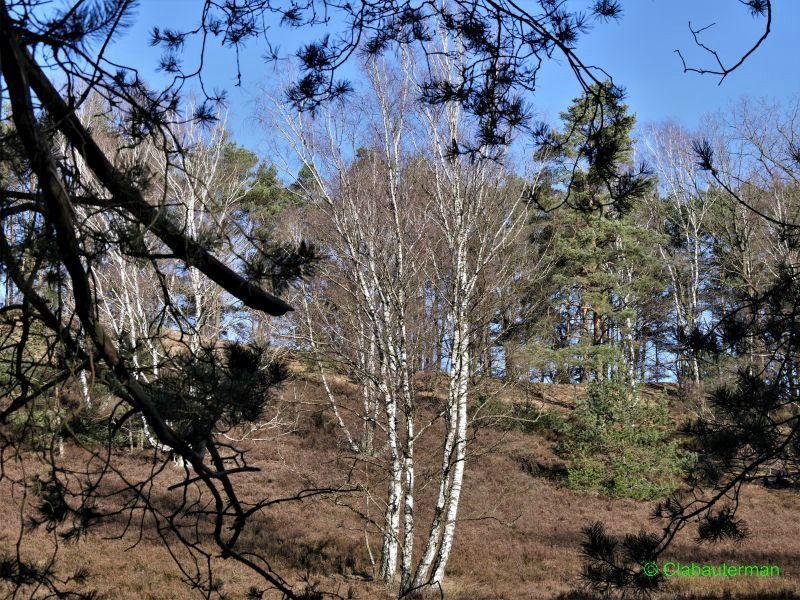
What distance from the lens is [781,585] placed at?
375 inches

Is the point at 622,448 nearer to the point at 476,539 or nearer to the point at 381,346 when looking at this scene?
the point at 476,539

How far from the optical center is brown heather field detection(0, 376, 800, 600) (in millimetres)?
9312

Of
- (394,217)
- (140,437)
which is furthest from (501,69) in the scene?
(140,437)

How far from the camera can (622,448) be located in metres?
15.6

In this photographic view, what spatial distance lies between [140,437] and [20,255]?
45.8 ft

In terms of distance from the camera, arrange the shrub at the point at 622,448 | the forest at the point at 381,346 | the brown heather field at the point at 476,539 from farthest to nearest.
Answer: the shrub at the point at 622,448 < the brown heather field at the point at 476,539 < the forest at the point at 381,346

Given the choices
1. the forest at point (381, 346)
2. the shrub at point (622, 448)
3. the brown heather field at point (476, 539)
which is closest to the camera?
the forest at point (381, 346)

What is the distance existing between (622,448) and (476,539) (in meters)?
5.02

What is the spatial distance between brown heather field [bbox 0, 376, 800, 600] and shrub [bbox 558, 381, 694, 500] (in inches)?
17.2

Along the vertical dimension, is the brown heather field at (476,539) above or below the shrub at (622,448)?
below

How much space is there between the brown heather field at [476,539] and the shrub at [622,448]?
0.44 m

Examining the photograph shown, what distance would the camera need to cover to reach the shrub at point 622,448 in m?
15.3

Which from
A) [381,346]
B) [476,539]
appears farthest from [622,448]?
[381,346]

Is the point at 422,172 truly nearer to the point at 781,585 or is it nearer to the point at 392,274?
the point at 392,274
